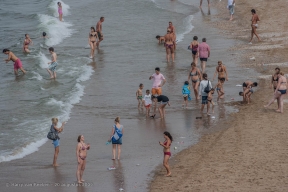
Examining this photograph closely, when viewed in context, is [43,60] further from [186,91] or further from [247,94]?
[247,94]

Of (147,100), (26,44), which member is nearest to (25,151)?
(147,100)

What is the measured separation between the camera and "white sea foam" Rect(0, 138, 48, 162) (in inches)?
631

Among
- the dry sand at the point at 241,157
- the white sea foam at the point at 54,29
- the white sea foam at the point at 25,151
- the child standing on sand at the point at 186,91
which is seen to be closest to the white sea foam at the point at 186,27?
the white sea foam at the point at 54,29

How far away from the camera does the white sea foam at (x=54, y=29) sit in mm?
33191

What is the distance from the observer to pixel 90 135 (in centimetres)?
1766

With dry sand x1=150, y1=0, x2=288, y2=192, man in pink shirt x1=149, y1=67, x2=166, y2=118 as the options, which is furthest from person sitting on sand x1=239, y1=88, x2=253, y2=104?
man in pink shirt x1=149, y1=67, x2=166, y2=118

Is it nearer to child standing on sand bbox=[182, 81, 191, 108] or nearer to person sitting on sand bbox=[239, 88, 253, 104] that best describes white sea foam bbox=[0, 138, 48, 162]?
child standing on sand bbox=[182, 81, 191, 108]

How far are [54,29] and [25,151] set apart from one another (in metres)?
20.2

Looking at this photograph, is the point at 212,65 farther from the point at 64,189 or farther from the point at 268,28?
the point at 64,189

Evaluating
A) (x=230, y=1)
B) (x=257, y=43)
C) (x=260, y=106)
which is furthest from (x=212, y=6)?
(x=260, y=106)

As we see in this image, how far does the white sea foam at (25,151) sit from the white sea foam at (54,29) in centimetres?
1570

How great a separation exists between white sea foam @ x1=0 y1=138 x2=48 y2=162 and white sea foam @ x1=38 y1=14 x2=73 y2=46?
15.7 metres

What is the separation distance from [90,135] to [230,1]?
65.3 feet

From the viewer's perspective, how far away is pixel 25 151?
16484mm
